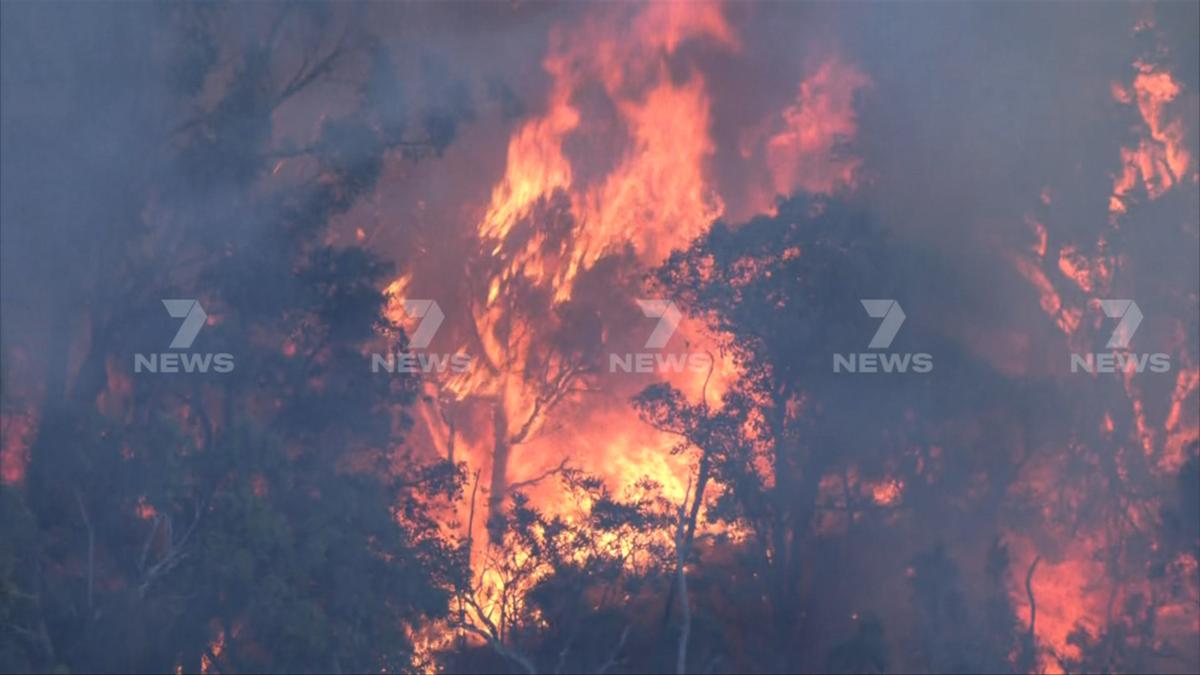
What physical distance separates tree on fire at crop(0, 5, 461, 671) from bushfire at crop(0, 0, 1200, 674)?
43mm

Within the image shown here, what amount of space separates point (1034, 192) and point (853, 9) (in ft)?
8.78

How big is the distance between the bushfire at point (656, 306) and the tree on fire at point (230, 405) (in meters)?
0.04

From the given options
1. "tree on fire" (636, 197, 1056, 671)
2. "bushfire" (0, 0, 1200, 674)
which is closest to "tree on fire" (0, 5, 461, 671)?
"bushfire" (0, 0, 1200, 674)

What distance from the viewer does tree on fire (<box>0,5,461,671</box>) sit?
1009 centimetres

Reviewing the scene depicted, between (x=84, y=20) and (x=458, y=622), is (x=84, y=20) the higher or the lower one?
the higher one

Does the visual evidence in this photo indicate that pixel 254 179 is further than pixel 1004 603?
No

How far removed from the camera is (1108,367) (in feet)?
43.7

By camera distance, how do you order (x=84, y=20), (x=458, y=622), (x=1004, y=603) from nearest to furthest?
1. (x=84, y=20)
2. (x=458, y=622)
3. (x=1004, y=603)

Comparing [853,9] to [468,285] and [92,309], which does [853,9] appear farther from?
[92,309]

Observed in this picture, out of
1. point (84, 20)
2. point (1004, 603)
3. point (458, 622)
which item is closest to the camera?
point (84, 20)

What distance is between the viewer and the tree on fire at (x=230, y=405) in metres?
10.1

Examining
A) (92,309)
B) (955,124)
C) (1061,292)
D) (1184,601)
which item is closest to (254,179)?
(92,309)

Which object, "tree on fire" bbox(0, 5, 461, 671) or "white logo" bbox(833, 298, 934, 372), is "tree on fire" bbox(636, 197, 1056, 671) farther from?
"tree on fire" bbox(0, 5, 461, 671)

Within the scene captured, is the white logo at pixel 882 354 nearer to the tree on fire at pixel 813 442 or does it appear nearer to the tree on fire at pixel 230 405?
the tree on fire at pixel 813 442
